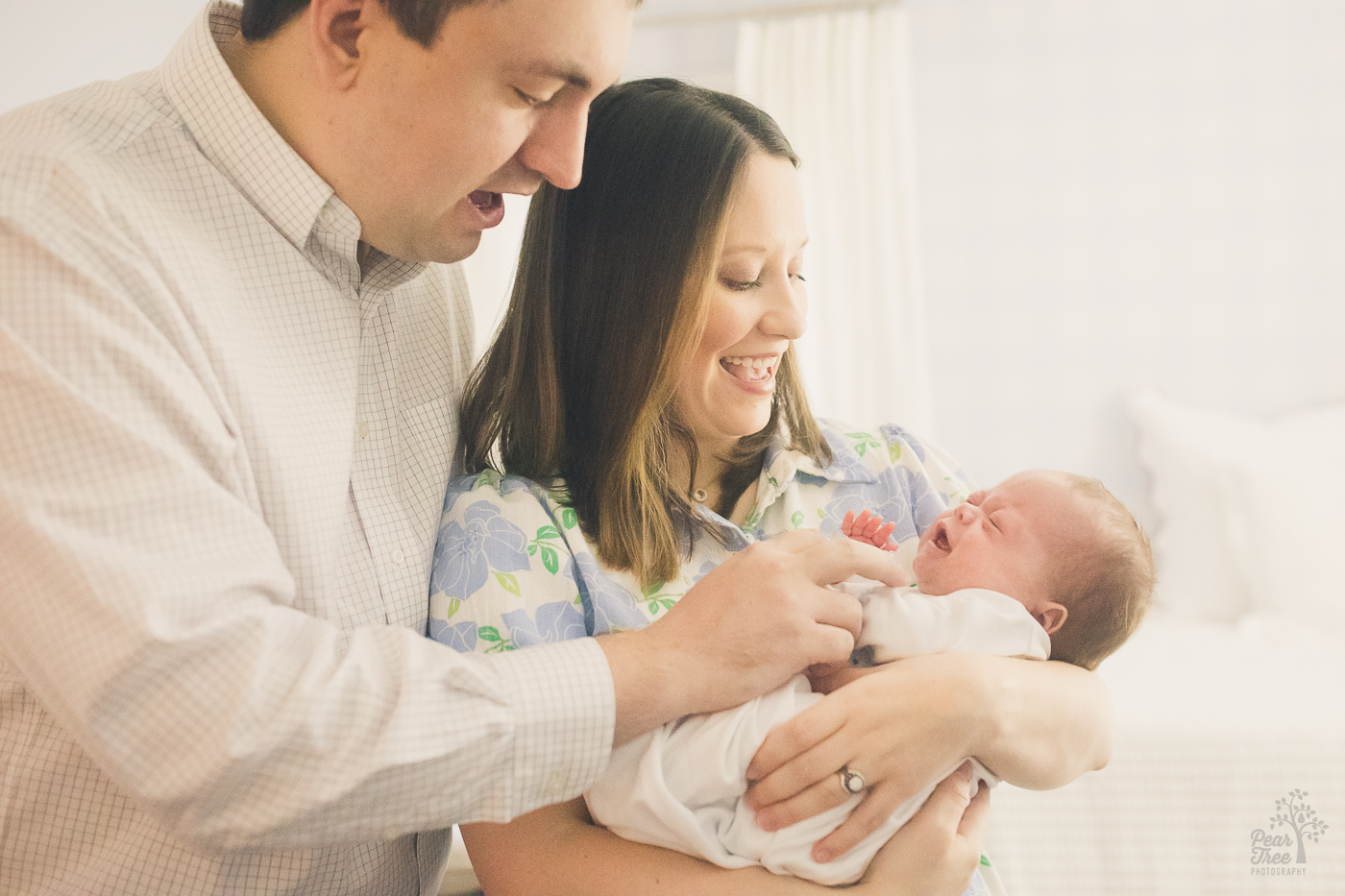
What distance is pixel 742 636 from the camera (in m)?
1.10

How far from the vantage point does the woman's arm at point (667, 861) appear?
1.11 m

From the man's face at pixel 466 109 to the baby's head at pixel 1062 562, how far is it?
2.45 feet

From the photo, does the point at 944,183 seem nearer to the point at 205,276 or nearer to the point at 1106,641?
the point at 1106,641

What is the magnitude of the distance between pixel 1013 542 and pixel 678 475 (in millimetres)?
529

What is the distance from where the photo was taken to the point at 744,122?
149 cm

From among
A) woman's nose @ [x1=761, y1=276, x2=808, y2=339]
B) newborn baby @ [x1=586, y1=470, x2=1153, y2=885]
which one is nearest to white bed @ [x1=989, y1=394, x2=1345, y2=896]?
newborn baby @ [x1=586, y1=470, x2=1153, y2=885]

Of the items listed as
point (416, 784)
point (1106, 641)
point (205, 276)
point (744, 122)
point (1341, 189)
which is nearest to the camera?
point (416, 784)

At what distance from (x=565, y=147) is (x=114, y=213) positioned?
1.62 feet

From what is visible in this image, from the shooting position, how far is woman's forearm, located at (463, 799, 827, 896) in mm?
1108

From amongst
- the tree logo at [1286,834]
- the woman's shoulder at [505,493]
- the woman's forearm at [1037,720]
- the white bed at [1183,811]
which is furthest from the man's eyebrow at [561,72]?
the tree logo at [1286,834]

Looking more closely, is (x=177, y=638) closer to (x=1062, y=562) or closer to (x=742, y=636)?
(x=742, y=636)

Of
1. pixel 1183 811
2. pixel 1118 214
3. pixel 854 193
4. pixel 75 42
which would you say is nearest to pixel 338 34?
pixel 75 42

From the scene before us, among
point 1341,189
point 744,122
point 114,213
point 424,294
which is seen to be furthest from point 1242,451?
point 114,213

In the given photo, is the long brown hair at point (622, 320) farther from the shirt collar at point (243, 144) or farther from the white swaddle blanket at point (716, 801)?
the shirt collar at point (243, 144)
